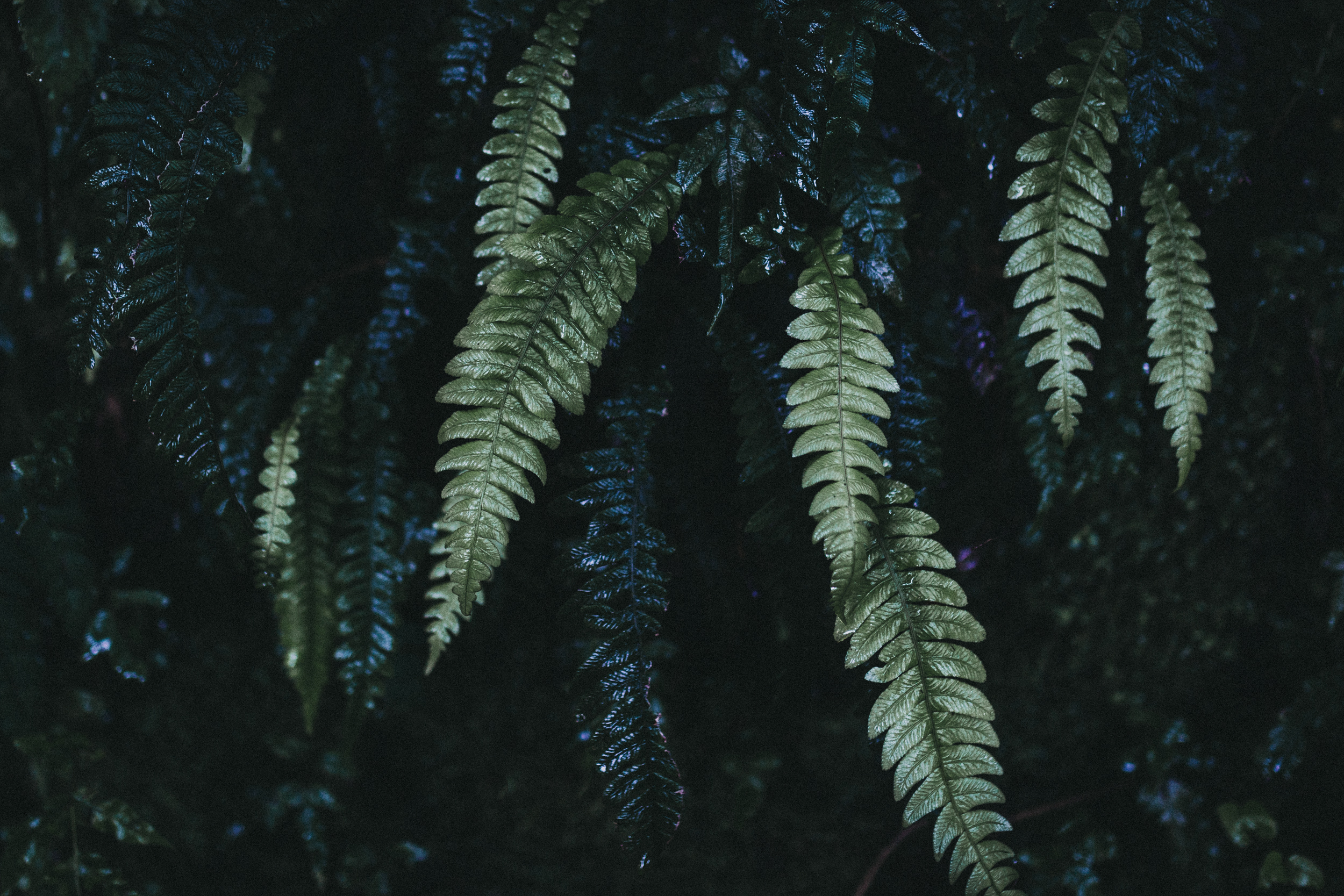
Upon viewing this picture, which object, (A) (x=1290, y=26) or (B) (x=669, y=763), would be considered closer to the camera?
(B) (x=669, y=763)

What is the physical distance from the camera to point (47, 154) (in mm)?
1398

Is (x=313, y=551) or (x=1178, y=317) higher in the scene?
(x=1178, y=317)

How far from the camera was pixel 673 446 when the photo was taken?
1213mm

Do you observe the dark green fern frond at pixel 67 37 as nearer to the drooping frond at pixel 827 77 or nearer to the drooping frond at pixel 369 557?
the drooping frond at pixel 369 557

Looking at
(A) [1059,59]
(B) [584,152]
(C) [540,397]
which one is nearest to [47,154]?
(B) [584,152]

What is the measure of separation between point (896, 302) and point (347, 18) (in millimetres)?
1095

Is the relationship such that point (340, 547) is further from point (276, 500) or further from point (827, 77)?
point (827, 77)

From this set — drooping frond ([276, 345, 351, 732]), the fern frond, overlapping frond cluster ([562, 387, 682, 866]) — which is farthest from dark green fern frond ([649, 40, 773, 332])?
drooping frond ([276, 345, 351, 732])

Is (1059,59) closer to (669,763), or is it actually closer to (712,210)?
(712,210)

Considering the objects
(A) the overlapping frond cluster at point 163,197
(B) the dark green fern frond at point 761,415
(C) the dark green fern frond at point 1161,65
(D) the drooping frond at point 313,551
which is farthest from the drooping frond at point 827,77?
(D) the drooping frond at point 313,551

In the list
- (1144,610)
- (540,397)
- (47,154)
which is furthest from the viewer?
(1144,610)

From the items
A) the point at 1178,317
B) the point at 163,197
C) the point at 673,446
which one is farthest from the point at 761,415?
the point at 163,197

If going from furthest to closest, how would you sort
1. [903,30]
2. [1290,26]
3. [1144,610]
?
[1144,610] → [1290,26] → [903,30]

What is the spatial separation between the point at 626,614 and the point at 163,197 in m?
0.83
